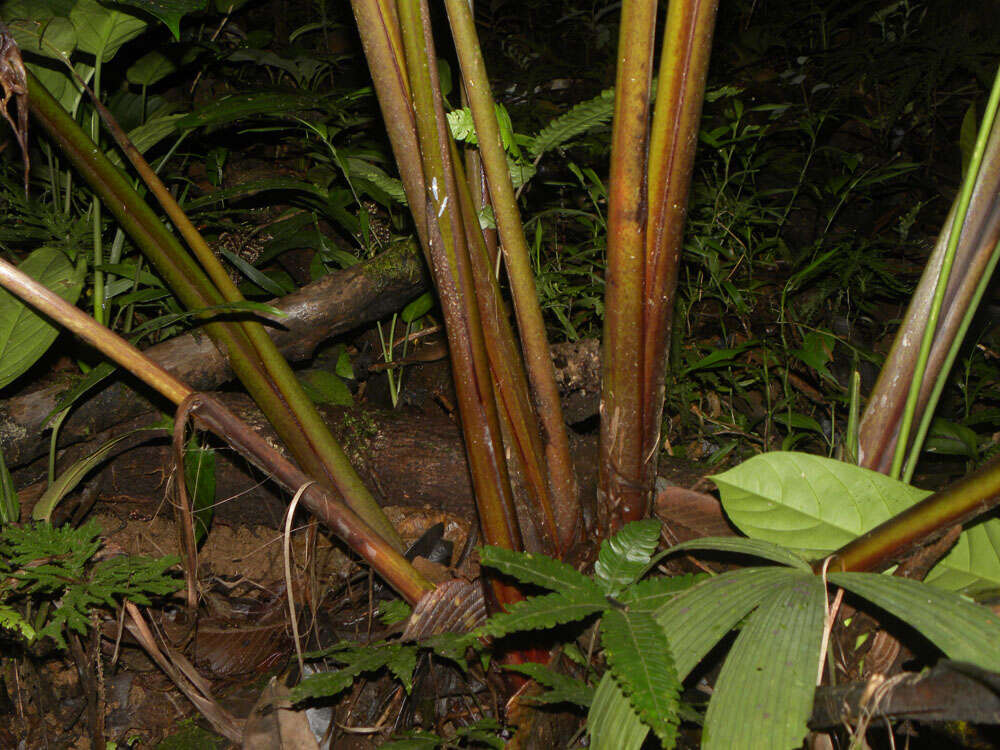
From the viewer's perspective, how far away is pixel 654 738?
0.76 meters

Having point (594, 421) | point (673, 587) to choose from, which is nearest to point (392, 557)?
point (673, 587)

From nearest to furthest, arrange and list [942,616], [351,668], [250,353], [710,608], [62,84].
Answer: [942,616] < [710,608] < [351,668] < [250,353] < [62,84]

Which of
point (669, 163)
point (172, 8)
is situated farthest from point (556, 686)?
point (172, 8)

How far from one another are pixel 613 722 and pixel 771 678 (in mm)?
151

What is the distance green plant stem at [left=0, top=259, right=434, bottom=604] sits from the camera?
74cm

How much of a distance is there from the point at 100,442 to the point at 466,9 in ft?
3.52

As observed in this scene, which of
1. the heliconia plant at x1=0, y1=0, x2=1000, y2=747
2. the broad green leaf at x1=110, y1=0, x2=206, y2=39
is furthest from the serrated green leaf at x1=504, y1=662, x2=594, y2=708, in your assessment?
the broad green leaf at x1=110, y1=0, x2=206, y2=39

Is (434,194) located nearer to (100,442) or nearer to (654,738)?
(654,738)

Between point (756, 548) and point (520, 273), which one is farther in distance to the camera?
point (520, 273)

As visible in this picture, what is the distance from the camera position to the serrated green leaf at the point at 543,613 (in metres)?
0.67

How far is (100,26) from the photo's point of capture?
120 centimetres

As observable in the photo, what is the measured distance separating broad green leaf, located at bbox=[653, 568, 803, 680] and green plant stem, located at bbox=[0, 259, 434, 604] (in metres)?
0.38

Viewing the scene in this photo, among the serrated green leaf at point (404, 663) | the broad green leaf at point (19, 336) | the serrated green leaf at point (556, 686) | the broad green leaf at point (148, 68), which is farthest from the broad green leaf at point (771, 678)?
the broad green leaf at point (148, 68)

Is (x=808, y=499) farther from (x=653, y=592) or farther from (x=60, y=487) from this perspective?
(x=60, y=487)
